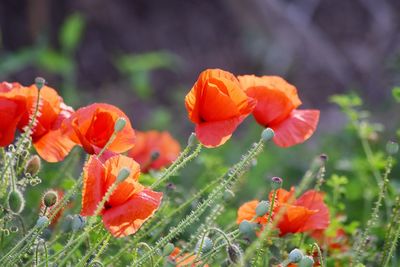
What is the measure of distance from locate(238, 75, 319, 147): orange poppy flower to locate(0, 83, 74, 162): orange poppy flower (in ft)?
1.12

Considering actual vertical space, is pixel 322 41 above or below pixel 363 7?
below

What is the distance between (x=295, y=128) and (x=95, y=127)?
38 cm

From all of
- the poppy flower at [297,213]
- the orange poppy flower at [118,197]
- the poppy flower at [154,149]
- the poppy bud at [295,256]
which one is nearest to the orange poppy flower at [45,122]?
the orange poppy flower at [118,197]

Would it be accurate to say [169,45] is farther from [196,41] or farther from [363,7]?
[363,7]

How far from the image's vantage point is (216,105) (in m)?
1.61

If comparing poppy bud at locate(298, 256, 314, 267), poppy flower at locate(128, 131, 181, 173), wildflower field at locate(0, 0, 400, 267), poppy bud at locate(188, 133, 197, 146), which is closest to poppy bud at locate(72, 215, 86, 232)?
wildflower field at locate(0, 0, 400, 267)

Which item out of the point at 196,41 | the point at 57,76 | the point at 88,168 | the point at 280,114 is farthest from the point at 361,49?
the point at 88,168

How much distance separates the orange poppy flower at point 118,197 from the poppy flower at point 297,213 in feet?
0.81

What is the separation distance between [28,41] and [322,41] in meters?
1.84

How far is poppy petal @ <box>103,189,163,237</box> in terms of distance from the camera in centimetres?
143

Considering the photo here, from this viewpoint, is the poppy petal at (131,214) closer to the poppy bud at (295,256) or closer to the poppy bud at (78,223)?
the poppy bud at (78,223)

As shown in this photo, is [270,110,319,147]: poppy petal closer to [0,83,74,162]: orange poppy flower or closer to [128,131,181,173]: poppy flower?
[0,83,74,162]: orange poppy flower

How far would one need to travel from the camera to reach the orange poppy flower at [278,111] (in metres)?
1.76

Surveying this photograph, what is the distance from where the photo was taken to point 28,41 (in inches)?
237
